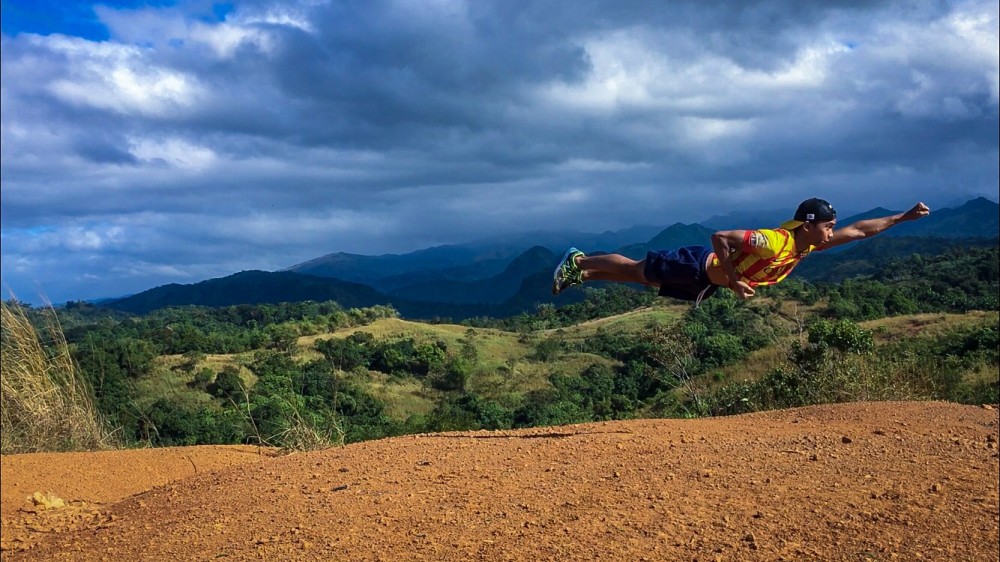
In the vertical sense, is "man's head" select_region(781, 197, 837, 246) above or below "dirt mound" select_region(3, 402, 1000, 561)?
above

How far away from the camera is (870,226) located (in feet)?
16.8

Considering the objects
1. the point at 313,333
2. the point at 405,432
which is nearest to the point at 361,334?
the point at 313,333

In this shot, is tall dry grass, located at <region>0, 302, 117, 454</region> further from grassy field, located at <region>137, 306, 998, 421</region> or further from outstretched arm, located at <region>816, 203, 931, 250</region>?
outstretched arm, located at <region>816, 203, 931, 250</region>

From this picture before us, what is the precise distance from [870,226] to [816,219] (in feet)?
1.92

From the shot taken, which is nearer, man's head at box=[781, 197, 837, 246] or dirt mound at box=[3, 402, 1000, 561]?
man's head at box=[781, 197, 837, 246]

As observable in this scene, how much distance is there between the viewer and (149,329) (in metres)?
24.6

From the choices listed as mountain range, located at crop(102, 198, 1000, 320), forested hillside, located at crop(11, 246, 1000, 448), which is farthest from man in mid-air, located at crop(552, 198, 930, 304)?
mountain range, located at crop(102, 198, 1000, 320)

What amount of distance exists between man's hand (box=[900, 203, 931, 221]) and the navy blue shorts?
→ 4.02ft

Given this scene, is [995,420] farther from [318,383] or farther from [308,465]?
[318,383]

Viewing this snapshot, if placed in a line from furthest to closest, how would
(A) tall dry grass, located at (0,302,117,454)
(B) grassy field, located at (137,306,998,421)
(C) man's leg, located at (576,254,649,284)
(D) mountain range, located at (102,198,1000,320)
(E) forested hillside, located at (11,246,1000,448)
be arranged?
(D) mountain range, located at (102,198,1000,320) < (B) grassy field, located at (137,306,998,421) < (E) forested hillside, located at (11,246,1000,448) < (A) tall dry grass, located at (0,302,117,454) < (C) man's leg, located at (576,254,649,284)

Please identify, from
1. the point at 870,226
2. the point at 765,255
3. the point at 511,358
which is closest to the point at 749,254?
the point at 765,255

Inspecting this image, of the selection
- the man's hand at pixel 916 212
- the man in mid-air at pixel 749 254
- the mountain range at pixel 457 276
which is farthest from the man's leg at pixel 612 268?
the mountain range at pixel 457 276

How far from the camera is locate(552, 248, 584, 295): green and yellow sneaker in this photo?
6.16 meters

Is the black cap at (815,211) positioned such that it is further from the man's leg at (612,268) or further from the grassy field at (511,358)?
the grassy field at (511,358)
